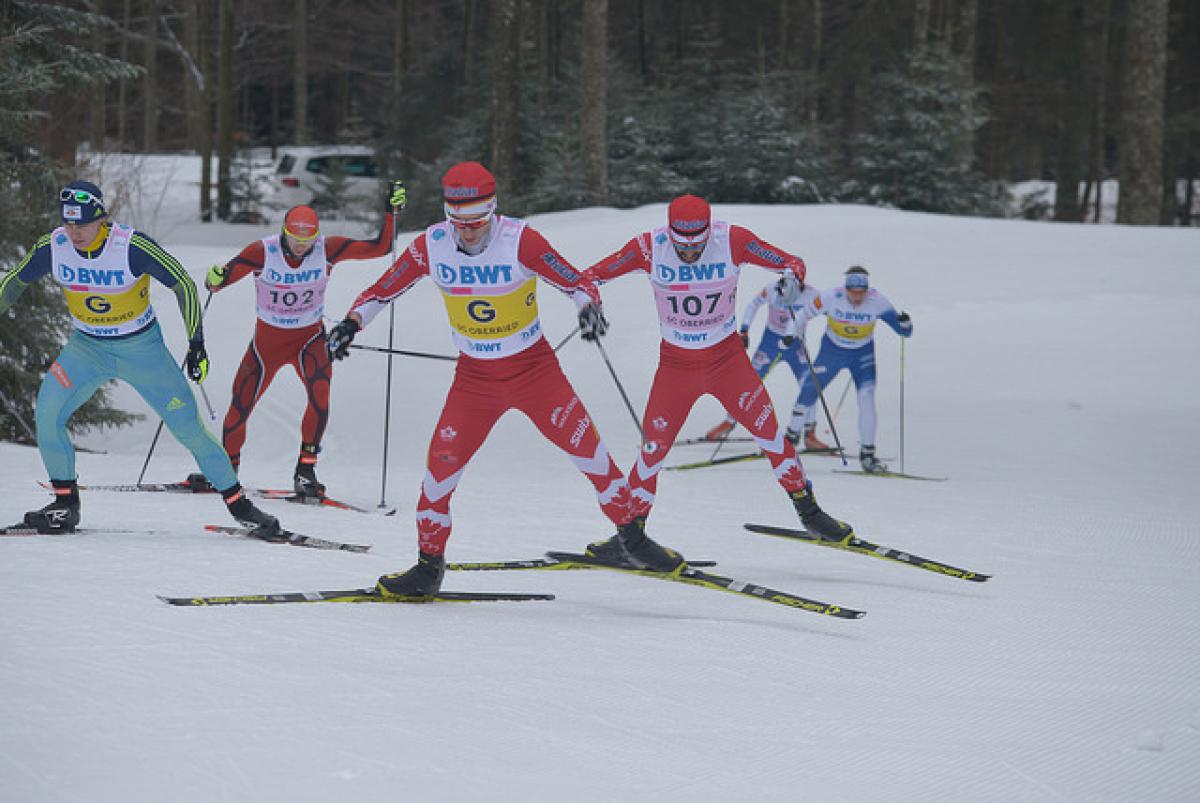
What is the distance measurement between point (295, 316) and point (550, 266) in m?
3.73

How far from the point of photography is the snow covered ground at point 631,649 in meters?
3.85

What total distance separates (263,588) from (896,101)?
55.0 feet

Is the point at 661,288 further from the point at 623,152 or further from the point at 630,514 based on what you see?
the point at 623,152

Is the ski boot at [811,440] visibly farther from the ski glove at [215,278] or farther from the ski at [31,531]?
the ski at [31,531]

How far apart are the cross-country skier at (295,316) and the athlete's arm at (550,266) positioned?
320 centimetres

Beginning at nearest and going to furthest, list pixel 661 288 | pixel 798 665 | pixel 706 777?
1. pixel 706 777
2. pixel 798 665
3. pixel 661 288

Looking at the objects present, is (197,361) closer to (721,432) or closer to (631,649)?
(631,649)

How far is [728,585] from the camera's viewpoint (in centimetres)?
613

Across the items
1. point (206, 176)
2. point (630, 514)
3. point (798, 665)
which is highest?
point (206, 176)

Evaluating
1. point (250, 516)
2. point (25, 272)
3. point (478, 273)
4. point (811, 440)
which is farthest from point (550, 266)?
point (811, 440)

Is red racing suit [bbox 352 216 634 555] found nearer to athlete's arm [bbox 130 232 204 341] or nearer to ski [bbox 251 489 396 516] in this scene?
athlete's arm [bbox 130 232 204 341]

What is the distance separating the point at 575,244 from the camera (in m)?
17.7

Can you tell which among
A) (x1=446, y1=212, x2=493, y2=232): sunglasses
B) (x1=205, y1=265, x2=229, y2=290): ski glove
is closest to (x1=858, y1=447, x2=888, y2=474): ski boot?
(x1=205, y1=265, x2=229, y2=290): ski glove

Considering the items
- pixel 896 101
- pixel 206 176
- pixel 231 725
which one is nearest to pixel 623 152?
pixel 896 101
